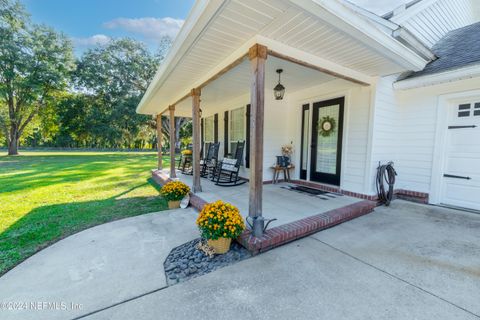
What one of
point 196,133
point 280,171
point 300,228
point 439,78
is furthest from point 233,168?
point 439,78

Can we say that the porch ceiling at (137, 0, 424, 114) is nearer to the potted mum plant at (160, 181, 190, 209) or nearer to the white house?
the white house

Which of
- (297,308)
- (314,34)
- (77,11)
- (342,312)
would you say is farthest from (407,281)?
(77,11)

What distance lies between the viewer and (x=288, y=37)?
2.48 metres

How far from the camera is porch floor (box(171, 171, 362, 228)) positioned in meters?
3.12

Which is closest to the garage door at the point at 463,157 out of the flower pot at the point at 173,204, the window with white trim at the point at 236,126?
the window with white trim at the point at 236,126

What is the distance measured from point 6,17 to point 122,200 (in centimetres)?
1946

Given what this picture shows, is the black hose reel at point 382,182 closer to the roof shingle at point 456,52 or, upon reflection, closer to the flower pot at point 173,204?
the roof shingle at point 456,52

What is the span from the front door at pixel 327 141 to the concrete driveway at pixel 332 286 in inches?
84.1

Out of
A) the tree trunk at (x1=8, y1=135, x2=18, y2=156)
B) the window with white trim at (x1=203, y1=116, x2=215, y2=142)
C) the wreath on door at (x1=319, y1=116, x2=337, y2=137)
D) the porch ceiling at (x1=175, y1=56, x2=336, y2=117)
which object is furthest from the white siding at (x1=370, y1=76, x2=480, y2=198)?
the tree trunk at (x1=8, y1=135, x2=18, y2=156)

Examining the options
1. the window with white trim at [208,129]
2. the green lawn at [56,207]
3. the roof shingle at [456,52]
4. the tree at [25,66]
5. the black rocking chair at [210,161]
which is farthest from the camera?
the tree at [25,66]

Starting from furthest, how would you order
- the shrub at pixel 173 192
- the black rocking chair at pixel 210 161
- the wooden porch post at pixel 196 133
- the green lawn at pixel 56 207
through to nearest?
the black rocking chair at pixel 210 161 → the wooden porch post at pixel 196 133 → the shrub at pixel 173 192 → the green lawn at pixel 56 207

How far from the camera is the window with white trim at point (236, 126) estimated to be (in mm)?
6105

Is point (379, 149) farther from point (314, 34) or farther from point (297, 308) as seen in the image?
point (297, 308)

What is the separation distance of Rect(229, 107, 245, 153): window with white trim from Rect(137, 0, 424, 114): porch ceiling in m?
2.47
